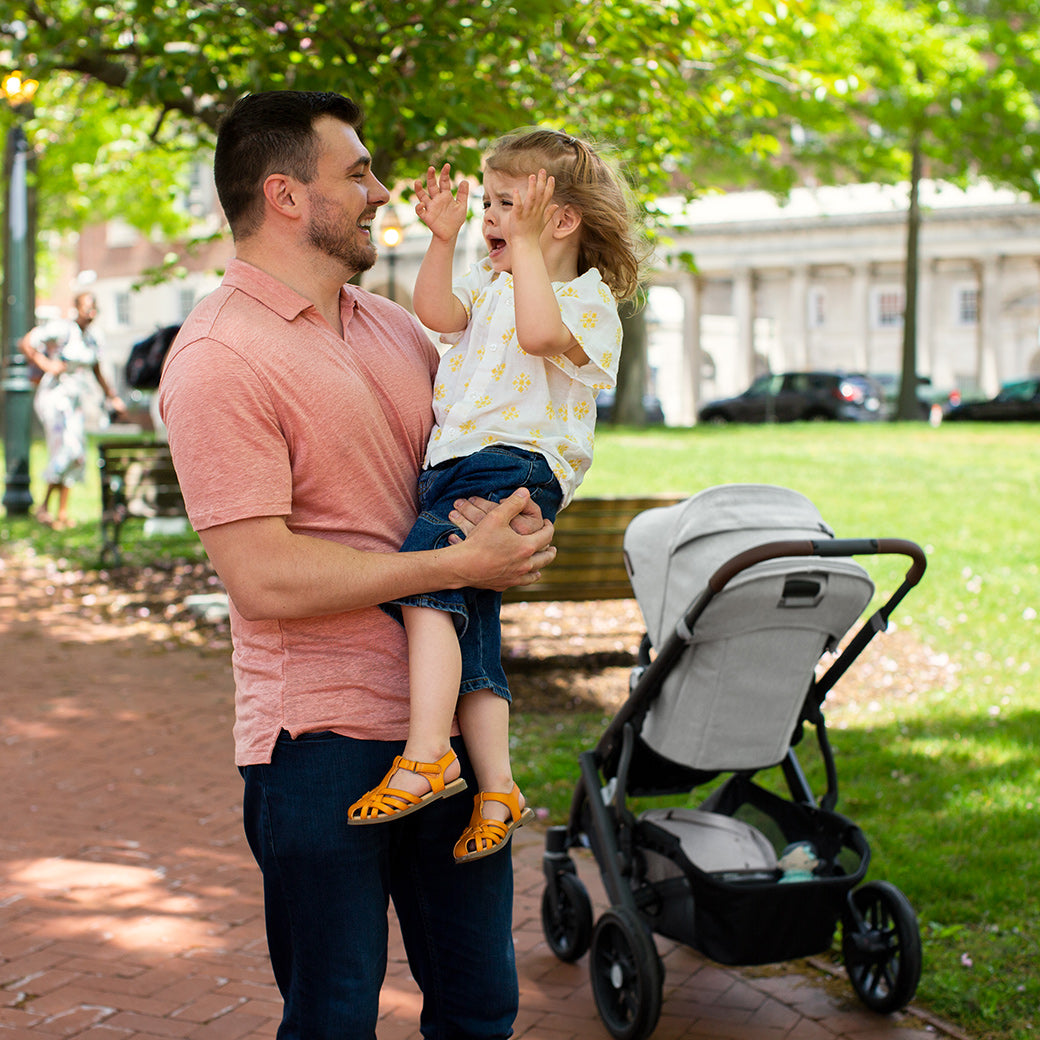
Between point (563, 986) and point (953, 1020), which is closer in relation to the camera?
point (953, 1020)

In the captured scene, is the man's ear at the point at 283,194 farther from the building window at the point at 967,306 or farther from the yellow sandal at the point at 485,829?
the building window at the point at 967,306

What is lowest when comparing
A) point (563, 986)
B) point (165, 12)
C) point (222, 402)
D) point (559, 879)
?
point (563, 986)

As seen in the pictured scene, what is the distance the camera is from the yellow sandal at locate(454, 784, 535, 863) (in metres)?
2.50

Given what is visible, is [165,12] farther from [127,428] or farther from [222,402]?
[127,428]

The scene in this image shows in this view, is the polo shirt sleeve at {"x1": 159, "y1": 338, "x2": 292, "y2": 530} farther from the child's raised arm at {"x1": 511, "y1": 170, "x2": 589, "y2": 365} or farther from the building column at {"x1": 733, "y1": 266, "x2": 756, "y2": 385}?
the building column at {"x1": 733, "y1": 266, "x2": 756, "y2": 385}

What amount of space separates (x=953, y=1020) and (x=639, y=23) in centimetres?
574

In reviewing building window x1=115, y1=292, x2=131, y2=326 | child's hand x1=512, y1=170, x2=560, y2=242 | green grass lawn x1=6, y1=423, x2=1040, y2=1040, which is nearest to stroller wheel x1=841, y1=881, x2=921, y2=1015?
green grass lawn x1=6, y1=423, x2=1040, y2=1040

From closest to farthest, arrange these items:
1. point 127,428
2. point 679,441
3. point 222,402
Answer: point 222,402
point 679,441
point 127,428

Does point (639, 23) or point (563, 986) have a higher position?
point (639, 23)

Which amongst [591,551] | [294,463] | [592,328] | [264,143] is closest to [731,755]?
[592,328]

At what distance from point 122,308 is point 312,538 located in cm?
5052

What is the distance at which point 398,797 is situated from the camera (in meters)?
2.38

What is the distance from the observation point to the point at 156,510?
11672 mm

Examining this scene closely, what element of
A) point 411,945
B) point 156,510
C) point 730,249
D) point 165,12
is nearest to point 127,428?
point 730,249
